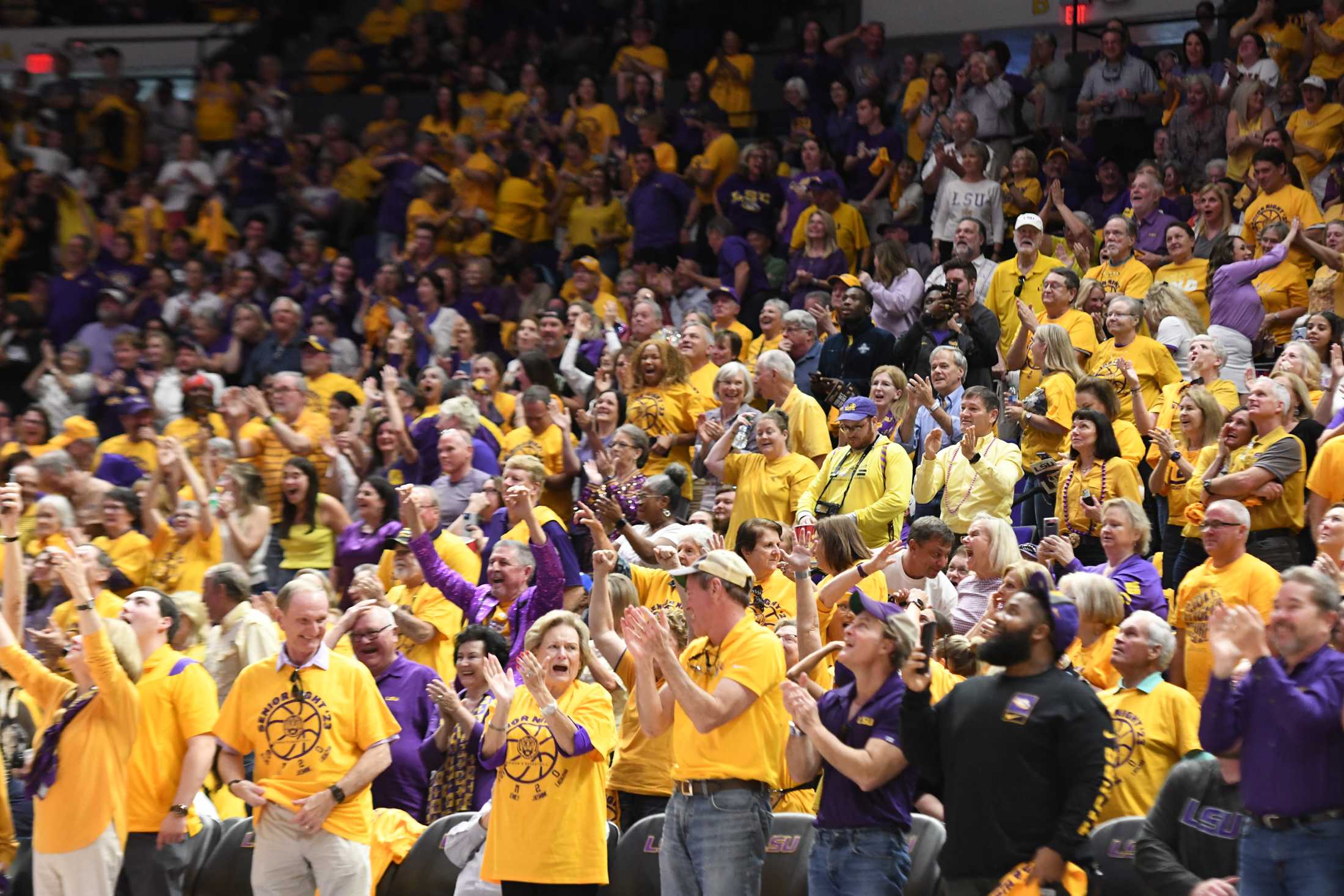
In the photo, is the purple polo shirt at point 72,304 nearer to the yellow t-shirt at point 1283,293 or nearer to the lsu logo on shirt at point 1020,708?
the yellow t-shirt at point 1283,293

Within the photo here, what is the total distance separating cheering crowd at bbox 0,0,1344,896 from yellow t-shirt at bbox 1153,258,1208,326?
38mm

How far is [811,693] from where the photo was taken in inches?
235

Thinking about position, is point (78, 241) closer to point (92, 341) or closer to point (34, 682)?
point (92, 341)

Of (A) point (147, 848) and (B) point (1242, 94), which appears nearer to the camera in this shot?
(A) point (147, 848)

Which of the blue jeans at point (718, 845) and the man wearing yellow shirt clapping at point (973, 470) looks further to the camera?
the man wearing yellow shirt clapping at point (973, 470)

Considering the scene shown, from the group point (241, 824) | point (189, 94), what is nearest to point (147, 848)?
point (241, 824)

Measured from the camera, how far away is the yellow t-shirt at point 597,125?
15820 mm

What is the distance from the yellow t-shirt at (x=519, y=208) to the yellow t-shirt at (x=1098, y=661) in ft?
31.6

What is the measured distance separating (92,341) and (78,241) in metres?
1.43

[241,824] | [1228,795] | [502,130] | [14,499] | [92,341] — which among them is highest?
[502,130]

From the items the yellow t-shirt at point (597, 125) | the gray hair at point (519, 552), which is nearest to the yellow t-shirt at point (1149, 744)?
the gray hair at point (519, 552)

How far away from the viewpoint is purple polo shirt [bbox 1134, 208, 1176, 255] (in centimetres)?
1178

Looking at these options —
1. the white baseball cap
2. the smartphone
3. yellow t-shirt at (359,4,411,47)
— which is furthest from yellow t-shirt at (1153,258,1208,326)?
yellow t-shirt at (359,4,411,47)

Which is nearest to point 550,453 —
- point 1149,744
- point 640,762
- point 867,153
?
point 640,762
